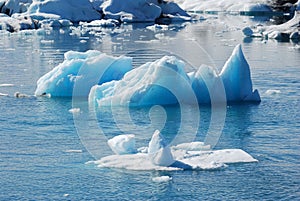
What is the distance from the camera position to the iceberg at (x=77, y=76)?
37.9 feet

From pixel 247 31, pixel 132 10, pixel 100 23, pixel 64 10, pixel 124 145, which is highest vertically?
pixel 64 10

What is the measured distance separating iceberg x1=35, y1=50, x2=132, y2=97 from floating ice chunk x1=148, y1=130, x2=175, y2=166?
4816 millimetres

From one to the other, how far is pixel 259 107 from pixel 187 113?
4.41 ft

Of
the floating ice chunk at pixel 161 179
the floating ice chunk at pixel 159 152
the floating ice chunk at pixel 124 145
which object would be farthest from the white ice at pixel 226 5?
the floating ice chunk at pixel 161 179

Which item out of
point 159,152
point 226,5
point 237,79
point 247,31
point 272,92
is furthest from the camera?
point 226,5

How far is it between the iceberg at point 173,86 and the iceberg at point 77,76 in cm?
93

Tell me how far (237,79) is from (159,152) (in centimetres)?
425

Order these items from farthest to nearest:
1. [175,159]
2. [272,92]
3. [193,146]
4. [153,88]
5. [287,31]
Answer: [287,31] < [272,92] < [153,88] < [193,146] < [175,159]

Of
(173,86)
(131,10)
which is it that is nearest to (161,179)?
(173,86)

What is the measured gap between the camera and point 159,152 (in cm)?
680

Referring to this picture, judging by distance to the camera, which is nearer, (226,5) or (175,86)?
(175,86)

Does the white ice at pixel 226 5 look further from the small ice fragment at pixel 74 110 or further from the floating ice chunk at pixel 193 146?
the floating ice chunk at pixel 193 146

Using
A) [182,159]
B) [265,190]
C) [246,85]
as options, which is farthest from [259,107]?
[265,190]

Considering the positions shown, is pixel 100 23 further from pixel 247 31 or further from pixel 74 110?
pixel 74 110
